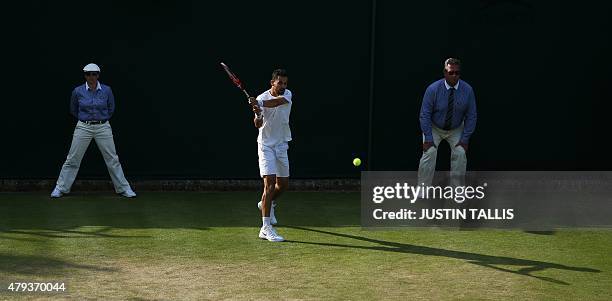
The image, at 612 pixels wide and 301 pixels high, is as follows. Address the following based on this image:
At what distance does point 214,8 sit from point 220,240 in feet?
15.2

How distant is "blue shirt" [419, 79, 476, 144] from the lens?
13.7 meters

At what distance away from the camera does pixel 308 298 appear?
9375mm

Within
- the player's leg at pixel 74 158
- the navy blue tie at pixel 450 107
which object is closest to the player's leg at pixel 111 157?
the player's leg at pixel 74 158

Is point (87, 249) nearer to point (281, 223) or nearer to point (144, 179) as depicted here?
point (281, 223)

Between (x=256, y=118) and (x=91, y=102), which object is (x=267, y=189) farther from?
(x=91, y=102)

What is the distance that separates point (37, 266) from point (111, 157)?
466 centimetres

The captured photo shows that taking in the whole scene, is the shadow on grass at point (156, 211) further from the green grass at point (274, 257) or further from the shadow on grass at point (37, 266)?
the shadow on grass at point (37, 266)

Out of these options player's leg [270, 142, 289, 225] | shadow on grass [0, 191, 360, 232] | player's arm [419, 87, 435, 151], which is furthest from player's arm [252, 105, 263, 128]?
player's arm [419, 87, 435, 151]

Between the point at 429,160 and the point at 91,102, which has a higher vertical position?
the point at 91,102

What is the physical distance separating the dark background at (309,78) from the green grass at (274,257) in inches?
53.5

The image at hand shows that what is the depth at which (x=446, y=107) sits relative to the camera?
45.0 feet

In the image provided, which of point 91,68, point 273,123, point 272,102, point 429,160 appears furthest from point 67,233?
point 429,160

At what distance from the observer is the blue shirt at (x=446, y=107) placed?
13719mm

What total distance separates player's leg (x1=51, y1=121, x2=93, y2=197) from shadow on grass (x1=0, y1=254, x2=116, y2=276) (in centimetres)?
408
